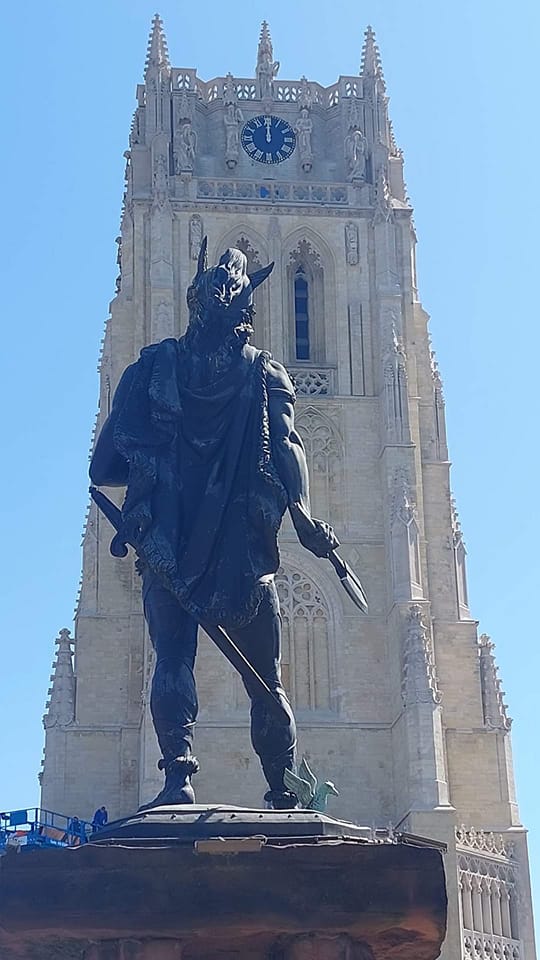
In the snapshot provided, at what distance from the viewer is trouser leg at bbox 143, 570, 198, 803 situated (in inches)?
277

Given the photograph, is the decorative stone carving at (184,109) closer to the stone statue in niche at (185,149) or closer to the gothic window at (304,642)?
the stone statue in niche at (185,149)

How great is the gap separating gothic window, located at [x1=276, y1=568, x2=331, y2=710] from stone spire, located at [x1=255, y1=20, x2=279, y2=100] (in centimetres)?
1582

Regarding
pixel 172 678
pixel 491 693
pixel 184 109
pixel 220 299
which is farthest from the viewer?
pixel 184 109

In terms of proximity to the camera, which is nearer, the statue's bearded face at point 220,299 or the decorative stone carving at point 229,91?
the statue's bearded face at point 220,299

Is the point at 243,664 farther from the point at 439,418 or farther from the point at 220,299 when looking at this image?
the point at 439,418

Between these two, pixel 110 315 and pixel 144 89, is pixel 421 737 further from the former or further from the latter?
pixel 144 89

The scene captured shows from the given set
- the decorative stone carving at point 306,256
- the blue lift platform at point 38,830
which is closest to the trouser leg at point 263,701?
the blue lift platform at point 38,830

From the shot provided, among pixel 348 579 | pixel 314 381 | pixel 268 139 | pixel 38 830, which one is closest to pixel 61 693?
pixel 38 830

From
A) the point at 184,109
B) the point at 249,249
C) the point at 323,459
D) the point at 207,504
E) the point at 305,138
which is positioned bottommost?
the point at 207,504

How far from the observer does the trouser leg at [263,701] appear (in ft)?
23.5

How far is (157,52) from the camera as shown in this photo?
52844 mm

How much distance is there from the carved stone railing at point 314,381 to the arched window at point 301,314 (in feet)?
2.28

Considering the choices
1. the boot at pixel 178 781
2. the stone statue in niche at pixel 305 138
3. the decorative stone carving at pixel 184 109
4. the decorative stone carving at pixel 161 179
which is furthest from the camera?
the decorative stone carving at pixel 184 109

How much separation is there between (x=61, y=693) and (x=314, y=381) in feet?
36.9
